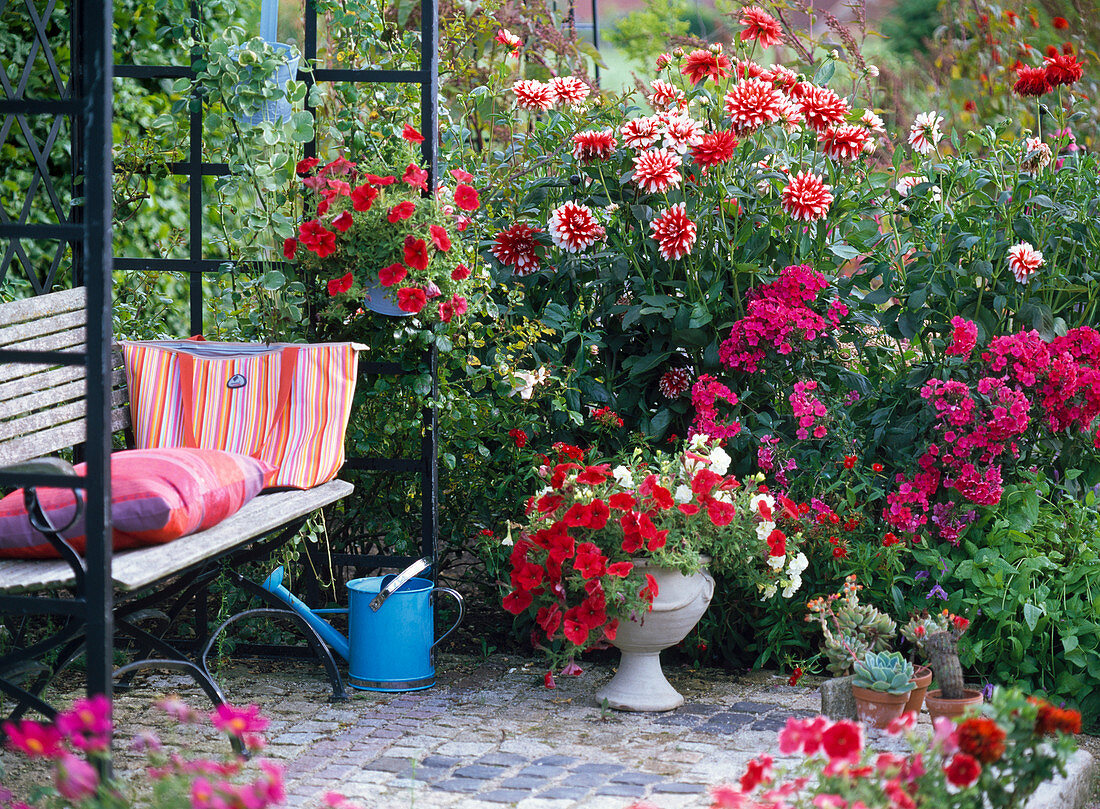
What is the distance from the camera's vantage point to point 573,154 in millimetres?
3523

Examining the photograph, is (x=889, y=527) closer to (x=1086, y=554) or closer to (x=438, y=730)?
(x=1086, y=554)

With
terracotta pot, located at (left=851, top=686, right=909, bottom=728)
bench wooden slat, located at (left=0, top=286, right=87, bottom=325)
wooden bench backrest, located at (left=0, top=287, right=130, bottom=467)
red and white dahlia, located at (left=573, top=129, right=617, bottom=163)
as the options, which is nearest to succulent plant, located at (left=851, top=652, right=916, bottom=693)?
terracotta pot, located at (left=851, top=686, right=909, bottom=728)

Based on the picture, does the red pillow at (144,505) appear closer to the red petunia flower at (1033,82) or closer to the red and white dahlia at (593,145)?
the red and white dahlia at (593,145)

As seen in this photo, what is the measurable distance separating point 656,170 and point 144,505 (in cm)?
177

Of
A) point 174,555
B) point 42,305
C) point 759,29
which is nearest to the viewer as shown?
point 174,555

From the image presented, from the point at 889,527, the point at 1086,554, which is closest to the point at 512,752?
the point at 889,527

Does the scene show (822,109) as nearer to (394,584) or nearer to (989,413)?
(989,413)

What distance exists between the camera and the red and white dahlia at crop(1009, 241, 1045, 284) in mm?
3215

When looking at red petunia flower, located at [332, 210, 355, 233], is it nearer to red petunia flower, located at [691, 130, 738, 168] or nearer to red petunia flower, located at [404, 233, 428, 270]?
red petunia flower, located at [404, 233, 428, 270]

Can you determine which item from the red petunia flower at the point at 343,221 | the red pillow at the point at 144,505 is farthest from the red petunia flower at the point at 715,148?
the red pillow at the point at 144,505

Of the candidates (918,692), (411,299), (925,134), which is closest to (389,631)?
(411,299)

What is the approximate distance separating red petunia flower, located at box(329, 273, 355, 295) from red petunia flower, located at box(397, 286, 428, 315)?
138 millimetres

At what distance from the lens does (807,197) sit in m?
3.25

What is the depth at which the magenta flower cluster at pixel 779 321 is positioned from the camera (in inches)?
130
